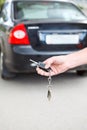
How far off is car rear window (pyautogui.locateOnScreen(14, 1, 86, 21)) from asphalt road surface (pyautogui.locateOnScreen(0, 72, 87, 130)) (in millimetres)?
1065

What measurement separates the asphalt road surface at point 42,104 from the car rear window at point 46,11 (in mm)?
1065

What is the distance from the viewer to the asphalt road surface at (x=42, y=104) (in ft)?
17.3

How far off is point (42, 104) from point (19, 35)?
1.40 meters

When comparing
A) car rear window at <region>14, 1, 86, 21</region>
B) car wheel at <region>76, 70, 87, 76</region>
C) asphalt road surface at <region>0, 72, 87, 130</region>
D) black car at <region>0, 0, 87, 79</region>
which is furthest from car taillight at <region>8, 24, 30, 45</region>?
car wheel at <region>76, 70, 87, 76</region>

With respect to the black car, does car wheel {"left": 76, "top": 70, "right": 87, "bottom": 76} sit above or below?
below

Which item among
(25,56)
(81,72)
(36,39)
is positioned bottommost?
(81,72)

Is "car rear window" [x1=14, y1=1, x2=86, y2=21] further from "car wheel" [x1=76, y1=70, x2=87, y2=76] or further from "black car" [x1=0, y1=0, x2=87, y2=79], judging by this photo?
"car wheel" [x1=76, y1=70, x2=87, y2=76]

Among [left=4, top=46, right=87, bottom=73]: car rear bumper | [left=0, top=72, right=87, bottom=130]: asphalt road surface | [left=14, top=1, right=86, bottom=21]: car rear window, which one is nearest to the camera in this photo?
[left=0, top=72, right=87, bottom=130]: asphalt road surface

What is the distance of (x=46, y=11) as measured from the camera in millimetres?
7891

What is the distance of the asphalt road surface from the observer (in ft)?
17.3

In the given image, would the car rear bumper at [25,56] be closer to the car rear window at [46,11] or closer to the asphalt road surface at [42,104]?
the asphalt road surface at [42,104]

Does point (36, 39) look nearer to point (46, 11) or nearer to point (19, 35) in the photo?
point (19, 35)

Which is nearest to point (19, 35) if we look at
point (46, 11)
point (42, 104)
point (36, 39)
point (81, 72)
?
point (36, 39)

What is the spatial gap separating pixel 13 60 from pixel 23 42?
1.09 feet
